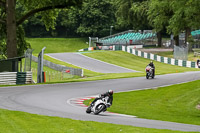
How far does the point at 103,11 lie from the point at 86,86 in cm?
7619

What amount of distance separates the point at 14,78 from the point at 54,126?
1773 centimetres

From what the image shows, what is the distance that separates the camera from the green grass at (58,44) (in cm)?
9573

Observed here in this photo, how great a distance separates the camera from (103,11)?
103750 mm

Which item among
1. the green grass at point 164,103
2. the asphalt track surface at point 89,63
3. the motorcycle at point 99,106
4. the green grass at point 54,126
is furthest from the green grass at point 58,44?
the green grass at point 54,126

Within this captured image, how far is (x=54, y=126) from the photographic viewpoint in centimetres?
1260

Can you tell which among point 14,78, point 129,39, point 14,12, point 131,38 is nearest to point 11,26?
point 14,12

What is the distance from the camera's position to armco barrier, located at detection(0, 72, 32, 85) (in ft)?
96.1

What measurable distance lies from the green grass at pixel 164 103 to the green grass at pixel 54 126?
4159 mm

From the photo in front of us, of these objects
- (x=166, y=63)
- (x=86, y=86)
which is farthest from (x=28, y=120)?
(x=166, y=63)

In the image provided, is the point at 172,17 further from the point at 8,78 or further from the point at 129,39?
the point at 8,78

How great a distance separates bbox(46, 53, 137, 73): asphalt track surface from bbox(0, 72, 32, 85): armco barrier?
68.5 ft

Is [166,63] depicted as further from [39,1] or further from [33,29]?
[33,29]

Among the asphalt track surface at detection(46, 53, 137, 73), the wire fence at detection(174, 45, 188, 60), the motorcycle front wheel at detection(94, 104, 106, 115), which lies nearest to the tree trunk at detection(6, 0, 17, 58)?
the asphalt track surface at detection(46, 53, 137, 73)

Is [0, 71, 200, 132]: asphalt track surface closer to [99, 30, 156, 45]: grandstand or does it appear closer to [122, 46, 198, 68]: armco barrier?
[122, 46, 198, 68]: armco barrier
